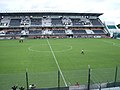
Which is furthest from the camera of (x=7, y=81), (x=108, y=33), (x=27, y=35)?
(x=108, y=33)

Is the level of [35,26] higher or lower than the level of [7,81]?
higher

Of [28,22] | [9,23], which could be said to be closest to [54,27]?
[28,22]

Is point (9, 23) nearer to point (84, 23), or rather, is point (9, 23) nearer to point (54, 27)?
point (54, 27)

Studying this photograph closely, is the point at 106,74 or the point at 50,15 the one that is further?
the point at 50,15

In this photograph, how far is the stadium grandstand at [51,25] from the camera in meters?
61.2

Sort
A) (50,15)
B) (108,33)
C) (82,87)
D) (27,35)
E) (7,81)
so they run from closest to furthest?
(82,87), (7,81), (27,35), (108,33), (50,15)

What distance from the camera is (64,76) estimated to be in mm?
15109

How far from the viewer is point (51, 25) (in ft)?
210

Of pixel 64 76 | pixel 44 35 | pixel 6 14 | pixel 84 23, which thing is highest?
pixel 6 14

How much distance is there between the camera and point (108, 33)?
63562 mm

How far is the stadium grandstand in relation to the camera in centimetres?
6115

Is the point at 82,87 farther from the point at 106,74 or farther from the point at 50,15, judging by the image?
the point at 50,15

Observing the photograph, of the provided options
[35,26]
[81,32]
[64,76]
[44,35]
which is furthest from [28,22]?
→ [64,76]

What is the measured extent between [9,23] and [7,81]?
178 ft
